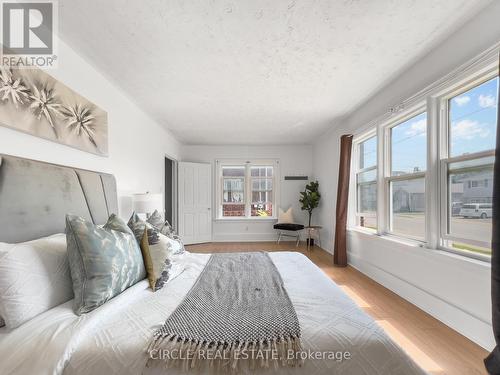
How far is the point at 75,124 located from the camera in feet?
6.32

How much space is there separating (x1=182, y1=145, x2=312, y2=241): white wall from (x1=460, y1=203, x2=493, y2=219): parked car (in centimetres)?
381

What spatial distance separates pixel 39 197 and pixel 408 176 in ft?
11.5

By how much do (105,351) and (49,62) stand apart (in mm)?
2152

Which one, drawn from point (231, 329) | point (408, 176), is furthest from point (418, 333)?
point (231, 329)

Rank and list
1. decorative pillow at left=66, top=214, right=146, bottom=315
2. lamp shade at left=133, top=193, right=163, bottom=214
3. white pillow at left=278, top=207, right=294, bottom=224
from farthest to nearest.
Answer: white pillow at left=278, top=207, right=294, bottom=224 < lamp shade at left=133, top=193, right=163, bottom=214 < decorative pillow at left=66, top=214, right=146, bottom=315

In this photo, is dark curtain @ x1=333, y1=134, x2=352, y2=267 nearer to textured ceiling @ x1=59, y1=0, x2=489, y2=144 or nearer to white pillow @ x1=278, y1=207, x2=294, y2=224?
textured ceiling @ x1=59, y1=0, x2=489, y2=144

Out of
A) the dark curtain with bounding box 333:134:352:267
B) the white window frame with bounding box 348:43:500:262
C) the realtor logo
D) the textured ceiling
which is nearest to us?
the realtor logo

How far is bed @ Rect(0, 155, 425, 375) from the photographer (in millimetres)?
847

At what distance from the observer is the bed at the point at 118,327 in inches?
33.3

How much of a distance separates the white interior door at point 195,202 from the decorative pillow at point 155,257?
3.56 m

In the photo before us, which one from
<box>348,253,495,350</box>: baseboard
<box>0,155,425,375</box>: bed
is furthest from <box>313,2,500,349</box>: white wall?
<box>0,155,425,375</box>: bed

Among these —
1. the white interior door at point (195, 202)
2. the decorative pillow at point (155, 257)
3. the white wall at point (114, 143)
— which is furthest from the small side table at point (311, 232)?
the decorative pillow at point (155, 257)

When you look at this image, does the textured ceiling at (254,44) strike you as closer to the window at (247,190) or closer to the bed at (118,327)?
the bed at (118,327)

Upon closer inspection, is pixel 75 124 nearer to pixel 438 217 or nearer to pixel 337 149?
pixel 438 217
